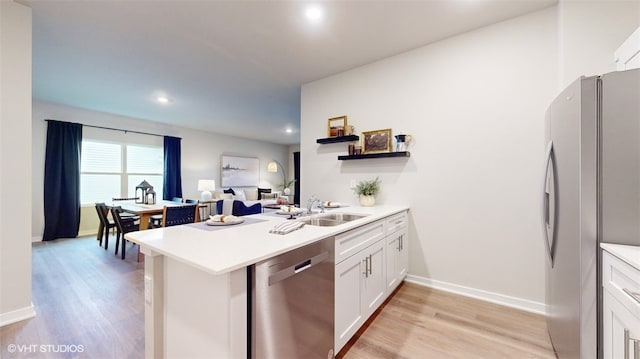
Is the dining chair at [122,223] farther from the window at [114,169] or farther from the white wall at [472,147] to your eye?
the white wall at [472,147]

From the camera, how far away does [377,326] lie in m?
1.97

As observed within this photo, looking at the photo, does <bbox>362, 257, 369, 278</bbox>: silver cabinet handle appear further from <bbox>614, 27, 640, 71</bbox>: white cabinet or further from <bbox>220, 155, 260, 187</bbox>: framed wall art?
<bbox>220, 155, 260, 187</bbox>: framed wall art

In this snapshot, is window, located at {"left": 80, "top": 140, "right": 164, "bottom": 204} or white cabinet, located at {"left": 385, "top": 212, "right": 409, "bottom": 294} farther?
window, located at {"left": 80, "top": 140, "right": 164, "bottom": 204}

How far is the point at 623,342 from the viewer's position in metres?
0.97

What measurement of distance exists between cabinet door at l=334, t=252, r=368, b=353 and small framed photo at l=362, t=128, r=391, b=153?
1.58m

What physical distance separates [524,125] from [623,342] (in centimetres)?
184

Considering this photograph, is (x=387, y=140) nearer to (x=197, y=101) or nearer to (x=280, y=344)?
(x=280, y=344)

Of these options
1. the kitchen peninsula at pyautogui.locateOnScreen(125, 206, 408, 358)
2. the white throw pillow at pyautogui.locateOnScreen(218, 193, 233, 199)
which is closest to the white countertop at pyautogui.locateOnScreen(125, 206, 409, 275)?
the kitchen peninsula at pyautogui.locateOnScreen(125, 206, 408, 358)

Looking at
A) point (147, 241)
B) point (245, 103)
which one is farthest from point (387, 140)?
point (245, 103)

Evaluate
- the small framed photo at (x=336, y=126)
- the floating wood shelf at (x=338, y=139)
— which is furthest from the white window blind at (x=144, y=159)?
the small framed photo at (x=336, y=126)

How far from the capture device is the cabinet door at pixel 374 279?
1.88 m

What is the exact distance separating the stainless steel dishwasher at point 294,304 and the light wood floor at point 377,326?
516 mm

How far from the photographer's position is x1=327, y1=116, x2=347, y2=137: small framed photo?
3.27 m

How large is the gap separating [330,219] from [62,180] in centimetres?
597
